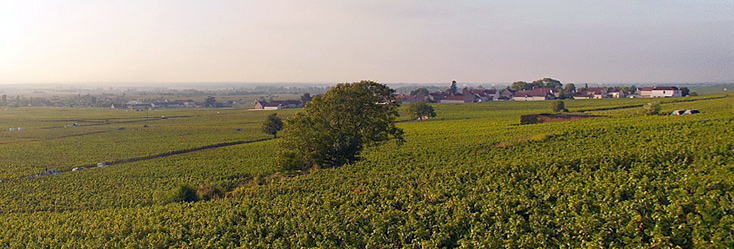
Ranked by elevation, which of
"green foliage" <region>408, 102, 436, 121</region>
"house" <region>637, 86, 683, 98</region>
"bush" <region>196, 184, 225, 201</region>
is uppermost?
"house" <region>637, 86, 683, 98</region>

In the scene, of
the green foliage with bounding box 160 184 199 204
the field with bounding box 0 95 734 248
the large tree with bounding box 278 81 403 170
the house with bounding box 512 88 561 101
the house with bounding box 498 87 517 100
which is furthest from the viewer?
the house with bounding box 498 87 517 100

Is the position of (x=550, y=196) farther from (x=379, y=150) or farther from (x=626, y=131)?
(x=379, y=150)

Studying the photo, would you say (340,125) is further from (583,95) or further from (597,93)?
(597,93)

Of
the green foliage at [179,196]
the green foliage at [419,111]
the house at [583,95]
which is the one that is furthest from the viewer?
the house at [583,95]

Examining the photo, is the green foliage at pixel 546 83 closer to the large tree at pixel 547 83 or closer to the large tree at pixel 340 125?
the large tree at pixel 547 83

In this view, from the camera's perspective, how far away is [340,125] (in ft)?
114

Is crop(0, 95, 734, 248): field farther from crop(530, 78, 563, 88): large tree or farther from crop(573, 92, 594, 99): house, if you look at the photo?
crop(530, 78, 563, 88): large tree

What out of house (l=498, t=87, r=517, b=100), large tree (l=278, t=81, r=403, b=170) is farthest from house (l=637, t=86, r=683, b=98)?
large tree (l=278, t=81, r=403, b=170)

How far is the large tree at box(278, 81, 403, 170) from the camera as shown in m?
33.9

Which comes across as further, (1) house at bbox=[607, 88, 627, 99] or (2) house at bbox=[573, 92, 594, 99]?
(1) house at bbox=[607, 88, 627, 99]

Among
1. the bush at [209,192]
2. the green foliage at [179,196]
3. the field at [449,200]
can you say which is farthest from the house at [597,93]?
the green foliage at [179,196]

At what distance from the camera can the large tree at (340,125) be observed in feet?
111

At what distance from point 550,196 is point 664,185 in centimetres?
378

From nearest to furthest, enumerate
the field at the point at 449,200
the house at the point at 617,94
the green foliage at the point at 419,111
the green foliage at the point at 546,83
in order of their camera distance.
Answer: the field at the point at 449,200
the green foliage at the point at 419,111
the house at the point at 617,94
the green foliage at the point at 546,83
